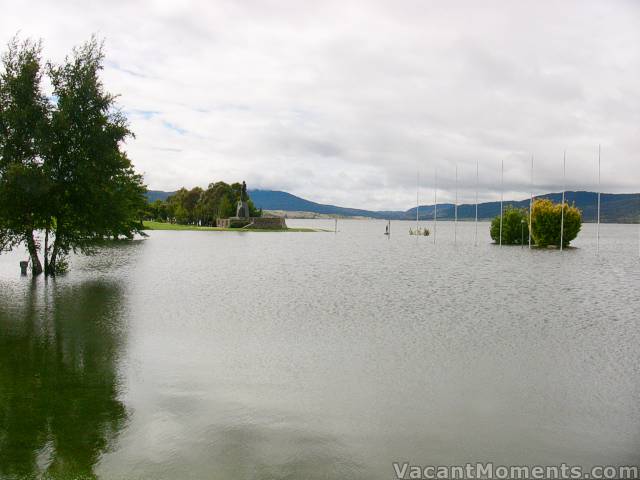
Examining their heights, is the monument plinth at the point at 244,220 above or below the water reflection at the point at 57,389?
above

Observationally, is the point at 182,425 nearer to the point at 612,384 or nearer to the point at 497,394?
the point at 497,394

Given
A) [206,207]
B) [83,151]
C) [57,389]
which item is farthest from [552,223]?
[206,207]

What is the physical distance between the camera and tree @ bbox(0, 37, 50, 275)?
27.8m

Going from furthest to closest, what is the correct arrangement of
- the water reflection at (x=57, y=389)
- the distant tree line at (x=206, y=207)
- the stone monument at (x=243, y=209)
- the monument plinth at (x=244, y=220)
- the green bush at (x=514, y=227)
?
1. the distant tree line at (x=206, y=207)
2. the stone monument at (x=243, y=209)
3. the monument plinth at (x=244, y=220)
4. the green bush at (x=514, y=227)
5. the water reflection at (x=57, y=389)

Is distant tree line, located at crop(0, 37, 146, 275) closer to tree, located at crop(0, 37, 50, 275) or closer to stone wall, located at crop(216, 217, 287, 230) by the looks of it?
tree, located at crop(0, 37, 50, 275)

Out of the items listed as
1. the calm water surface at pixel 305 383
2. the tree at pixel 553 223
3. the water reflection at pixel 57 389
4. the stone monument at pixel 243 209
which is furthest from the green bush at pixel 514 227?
the water reflection at pixel 57 389

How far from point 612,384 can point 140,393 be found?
11.4 metres

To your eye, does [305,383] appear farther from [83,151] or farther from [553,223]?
[553,223]

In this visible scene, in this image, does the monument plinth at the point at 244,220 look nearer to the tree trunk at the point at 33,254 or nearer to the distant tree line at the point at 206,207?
the distant tree line at the point at 206,207

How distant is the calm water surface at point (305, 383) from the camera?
8.62m

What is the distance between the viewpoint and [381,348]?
16.1 metres

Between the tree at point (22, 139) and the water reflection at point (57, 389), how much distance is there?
27.7ft

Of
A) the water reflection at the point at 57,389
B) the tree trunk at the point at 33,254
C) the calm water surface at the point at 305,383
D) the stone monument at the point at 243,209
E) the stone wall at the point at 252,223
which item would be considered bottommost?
the calm water surface at the point at 305,383

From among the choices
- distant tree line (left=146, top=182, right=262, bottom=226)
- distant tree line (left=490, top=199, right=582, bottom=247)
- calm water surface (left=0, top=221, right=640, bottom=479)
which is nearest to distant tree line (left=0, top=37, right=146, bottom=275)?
calm water surface (left=0, top=221, right=640, bottom=479)
